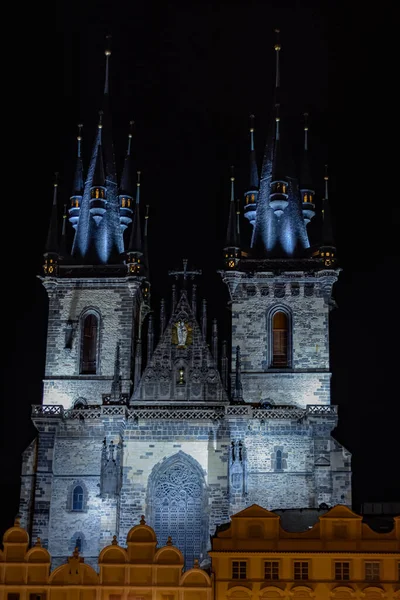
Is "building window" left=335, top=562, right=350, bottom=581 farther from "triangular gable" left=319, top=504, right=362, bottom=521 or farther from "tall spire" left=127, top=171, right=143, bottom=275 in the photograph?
"tall spire" left=127, top=171, right=143, bottom=275

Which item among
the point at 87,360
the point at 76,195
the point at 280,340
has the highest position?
the point at 76,195

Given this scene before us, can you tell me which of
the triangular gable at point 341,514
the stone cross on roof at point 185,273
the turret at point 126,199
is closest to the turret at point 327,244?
the stone cross on roof at point 185,273

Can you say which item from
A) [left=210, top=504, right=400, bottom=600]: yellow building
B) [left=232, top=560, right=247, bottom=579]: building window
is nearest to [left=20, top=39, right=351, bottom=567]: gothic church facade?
[left=210, top=504, right=400, bottom=600]: yellow building

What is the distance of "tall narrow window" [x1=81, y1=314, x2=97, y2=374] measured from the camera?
68.1 m

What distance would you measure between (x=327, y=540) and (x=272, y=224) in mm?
26683

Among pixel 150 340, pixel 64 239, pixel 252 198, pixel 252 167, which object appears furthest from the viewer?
pixel 252 167

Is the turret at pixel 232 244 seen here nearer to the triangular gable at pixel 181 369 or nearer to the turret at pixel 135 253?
the triangular gable at pixel 181 369

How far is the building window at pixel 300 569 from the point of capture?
46875 millimetres

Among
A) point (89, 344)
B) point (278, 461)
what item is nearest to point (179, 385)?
point (89, 344)

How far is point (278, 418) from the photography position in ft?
211

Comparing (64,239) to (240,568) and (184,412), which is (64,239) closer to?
(184,412)

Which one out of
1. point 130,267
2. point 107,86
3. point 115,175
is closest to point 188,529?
point 130,267

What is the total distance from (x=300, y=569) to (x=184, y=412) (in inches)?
720

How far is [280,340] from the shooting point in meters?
67.8
